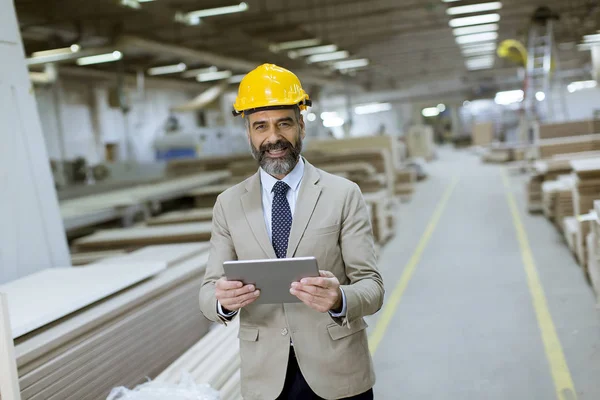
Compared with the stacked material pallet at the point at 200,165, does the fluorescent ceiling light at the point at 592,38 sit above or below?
above

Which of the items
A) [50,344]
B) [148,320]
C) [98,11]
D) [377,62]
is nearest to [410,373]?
[148,320]

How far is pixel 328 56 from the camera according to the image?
72.0 ft

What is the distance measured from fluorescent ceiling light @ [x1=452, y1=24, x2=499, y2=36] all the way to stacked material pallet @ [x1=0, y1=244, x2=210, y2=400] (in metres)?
15.7

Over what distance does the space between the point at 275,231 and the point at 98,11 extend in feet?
38.6

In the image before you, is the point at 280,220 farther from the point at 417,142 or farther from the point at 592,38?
the point at 417,142

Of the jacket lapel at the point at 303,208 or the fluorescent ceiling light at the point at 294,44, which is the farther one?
the fluorescent ceiling light at the point at 294,44

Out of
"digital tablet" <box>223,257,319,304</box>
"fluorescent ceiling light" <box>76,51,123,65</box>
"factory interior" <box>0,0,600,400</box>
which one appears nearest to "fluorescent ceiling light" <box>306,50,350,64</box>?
"factory interior" <box>0,0,600,400</box>

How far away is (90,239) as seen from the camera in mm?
7121

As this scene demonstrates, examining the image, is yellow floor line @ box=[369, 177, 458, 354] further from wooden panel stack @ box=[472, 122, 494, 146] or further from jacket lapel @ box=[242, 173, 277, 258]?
wooden panel stack @ box=[472, 122, 494, 146]

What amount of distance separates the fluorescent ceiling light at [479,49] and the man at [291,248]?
22244 mm

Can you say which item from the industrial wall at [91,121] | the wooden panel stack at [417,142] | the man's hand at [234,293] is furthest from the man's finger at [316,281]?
the wooden panel stack at [417,142]

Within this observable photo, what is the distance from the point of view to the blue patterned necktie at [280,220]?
2.16 meters

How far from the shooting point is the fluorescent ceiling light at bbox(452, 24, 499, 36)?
18108 mm

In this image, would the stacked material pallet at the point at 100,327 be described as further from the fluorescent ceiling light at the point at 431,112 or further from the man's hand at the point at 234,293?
the fluorescent ceiling light at the point at 431,112
